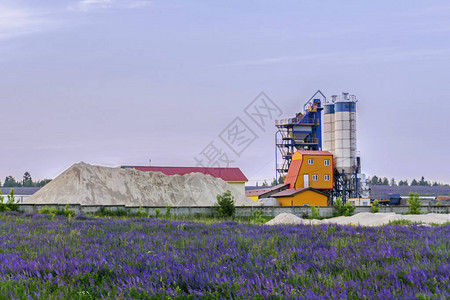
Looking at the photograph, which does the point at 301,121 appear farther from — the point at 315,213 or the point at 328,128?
the point at 315,213

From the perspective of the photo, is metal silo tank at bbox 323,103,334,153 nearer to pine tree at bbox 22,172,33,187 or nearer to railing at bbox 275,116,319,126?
railing at bbox 275,116,319,126

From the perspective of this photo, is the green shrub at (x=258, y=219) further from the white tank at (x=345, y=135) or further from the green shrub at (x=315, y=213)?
the white tank at (x=345, y=135)

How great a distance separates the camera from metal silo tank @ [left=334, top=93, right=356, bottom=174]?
59.0m

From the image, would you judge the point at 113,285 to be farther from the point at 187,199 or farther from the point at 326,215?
the point at 187,199

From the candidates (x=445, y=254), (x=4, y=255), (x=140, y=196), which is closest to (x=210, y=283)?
(x=445, y=254)

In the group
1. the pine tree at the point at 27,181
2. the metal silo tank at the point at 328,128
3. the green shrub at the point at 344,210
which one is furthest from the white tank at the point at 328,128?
the pine tree at the point at 27,181

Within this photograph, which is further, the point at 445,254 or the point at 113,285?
the point at 445,254

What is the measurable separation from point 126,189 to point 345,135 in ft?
94.4

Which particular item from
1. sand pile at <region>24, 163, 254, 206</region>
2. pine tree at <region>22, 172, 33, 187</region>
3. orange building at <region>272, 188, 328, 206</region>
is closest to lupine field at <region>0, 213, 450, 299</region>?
sand pile at <region>24, 163, 254, 206</region>

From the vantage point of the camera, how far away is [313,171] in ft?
185

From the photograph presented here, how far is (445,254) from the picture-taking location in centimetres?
552

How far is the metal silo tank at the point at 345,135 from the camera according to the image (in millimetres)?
58969

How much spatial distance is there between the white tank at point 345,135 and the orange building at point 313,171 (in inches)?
108

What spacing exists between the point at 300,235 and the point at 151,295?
4867 millimetres
